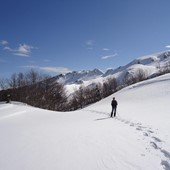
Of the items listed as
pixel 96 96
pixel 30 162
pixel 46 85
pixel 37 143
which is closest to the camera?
pixel 30 162

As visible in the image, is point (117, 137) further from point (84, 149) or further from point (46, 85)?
point (46, 85)

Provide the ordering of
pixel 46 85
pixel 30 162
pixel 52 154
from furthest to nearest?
pixel 46 85
pixel 52 154
pixel 30 162

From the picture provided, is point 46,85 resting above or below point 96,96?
above

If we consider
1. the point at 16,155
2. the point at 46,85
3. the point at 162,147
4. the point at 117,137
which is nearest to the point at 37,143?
the point at 16,155

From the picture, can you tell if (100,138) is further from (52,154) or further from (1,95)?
(1,95)

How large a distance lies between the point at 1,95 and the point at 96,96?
4751 centimetres

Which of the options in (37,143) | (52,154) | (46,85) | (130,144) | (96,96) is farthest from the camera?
(96,96)

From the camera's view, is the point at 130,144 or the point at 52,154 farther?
the point at 130,144

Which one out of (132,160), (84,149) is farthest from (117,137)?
(132,160)

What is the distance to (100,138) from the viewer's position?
391 inches

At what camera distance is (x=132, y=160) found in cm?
673

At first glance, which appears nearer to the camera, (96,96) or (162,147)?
(162,147)

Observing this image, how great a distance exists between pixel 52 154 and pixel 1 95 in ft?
195

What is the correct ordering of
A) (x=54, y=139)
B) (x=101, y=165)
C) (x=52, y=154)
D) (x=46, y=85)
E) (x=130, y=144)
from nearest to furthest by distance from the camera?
(x=101, y=165)
(x=52, y=154)
(x=130, y=144)
(x=54, y=139)
(x=46, y=85)
